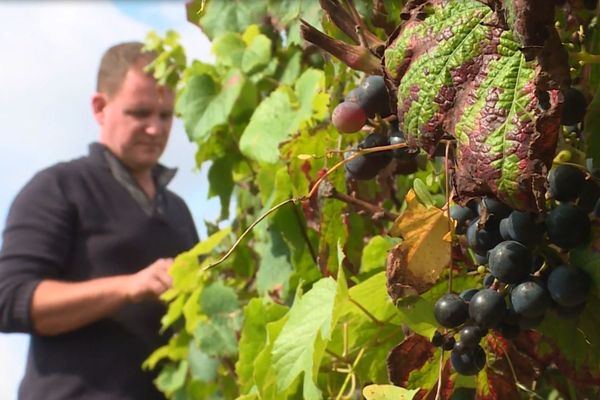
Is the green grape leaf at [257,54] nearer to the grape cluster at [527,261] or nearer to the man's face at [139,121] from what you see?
the man's face at [139,121]

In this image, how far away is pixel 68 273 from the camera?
272cm

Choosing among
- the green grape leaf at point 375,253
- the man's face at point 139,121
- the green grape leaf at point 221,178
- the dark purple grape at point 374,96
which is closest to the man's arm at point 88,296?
the green grape leaf at point 221,178

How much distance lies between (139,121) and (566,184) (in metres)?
2.46

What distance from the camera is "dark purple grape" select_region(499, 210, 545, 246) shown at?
725 mm

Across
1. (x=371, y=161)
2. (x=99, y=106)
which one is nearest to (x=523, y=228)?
(x=371, y=161)

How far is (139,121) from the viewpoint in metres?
3.10

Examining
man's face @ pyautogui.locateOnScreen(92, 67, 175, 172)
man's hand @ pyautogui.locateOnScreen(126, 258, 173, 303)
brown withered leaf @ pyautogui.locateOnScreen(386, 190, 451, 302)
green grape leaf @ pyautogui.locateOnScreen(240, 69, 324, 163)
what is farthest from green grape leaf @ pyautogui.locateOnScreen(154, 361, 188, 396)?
brown withered leaf @ pyautogui.locateOnScreen(386, 190, 451, 302)

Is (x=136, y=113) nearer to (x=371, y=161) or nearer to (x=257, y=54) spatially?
(x=257, y=54)

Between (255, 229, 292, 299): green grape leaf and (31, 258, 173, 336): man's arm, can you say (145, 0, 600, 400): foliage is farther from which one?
(31, 258, 173, 336): man's arm

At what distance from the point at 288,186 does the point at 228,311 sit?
666 mm

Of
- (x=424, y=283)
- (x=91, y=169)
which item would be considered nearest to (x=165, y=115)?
(x=91, y=169)

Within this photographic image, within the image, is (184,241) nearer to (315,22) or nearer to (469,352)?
(315,22)

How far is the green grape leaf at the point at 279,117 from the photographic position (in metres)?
1.68

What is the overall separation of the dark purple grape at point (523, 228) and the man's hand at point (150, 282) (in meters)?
1.75
